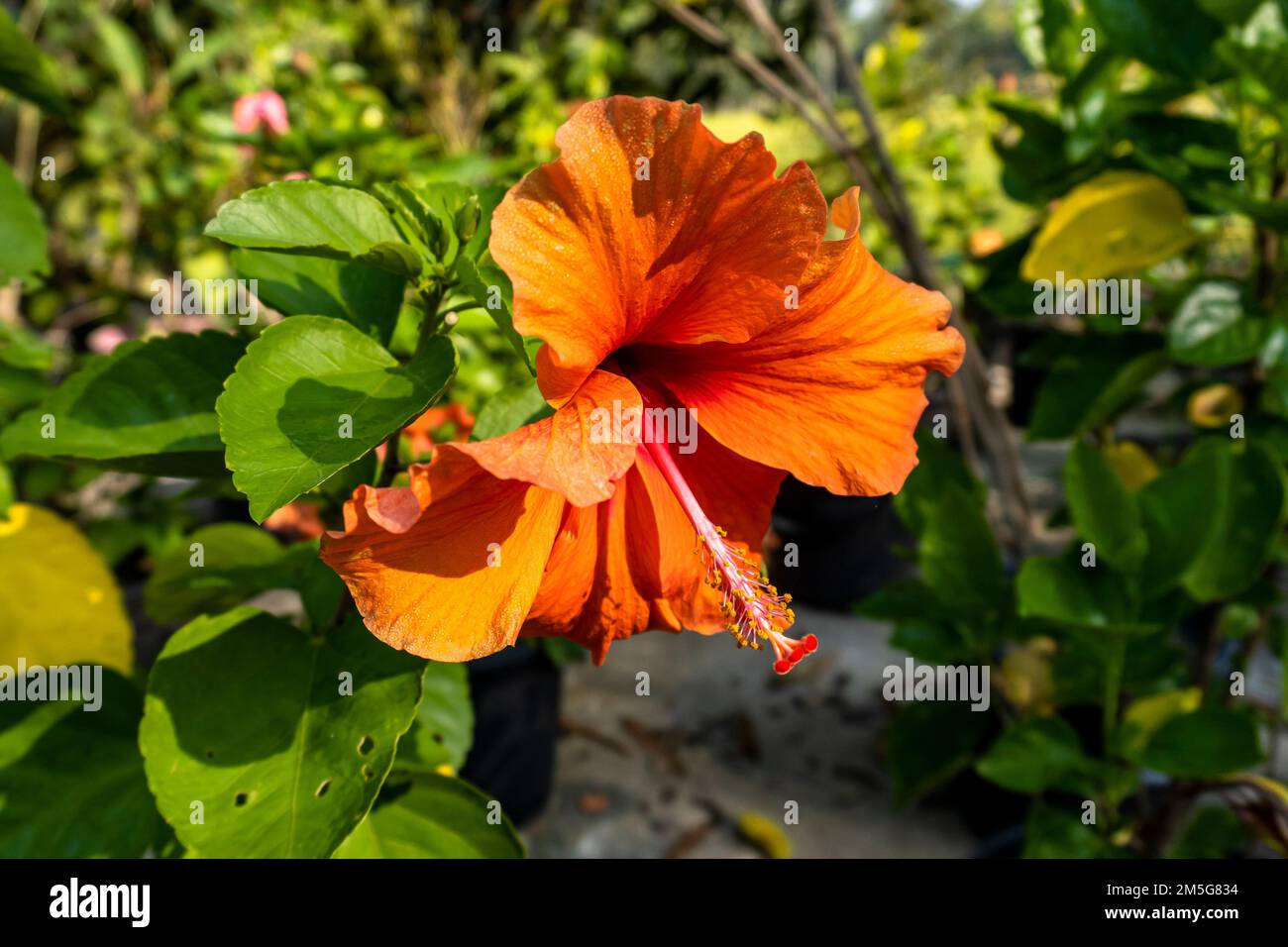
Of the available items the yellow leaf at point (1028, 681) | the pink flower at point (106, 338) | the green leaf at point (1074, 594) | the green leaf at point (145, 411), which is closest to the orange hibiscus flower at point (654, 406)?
the green leaf at point (145, 411)

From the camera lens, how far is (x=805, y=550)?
9.74ft

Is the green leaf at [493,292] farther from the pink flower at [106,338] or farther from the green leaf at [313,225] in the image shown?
the pink flower at [106,338]

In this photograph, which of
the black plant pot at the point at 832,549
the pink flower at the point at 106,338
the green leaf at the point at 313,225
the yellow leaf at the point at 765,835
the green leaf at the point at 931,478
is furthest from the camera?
the black plant pot at the point at 832,549

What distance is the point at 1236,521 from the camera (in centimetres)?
117

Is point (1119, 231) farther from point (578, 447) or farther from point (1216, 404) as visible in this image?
point (578, 447)

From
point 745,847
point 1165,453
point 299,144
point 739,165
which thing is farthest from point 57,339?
point 1165,453

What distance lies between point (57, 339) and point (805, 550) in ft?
7.51

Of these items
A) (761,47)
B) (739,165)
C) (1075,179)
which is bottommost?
(739,165)

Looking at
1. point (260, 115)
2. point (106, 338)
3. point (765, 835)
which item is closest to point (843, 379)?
point (765, 835)

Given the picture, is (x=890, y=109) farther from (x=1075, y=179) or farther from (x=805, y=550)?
(x=1075, y=179)

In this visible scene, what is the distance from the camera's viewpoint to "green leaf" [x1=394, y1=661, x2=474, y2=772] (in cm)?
90

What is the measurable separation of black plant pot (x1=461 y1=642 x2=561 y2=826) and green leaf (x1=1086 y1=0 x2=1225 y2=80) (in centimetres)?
141

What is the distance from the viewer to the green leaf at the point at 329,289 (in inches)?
30.1

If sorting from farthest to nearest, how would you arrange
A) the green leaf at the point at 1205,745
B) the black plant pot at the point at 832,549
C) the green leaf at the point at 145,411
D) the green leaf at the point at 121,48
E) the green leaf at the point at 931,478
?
the black plant pot at the point at 832,549, the green leaf at the point at 121,48, the green leaf at the point at 931,478, the green leaf at the point at 1205,745, the green leaf at the point at 145,411
